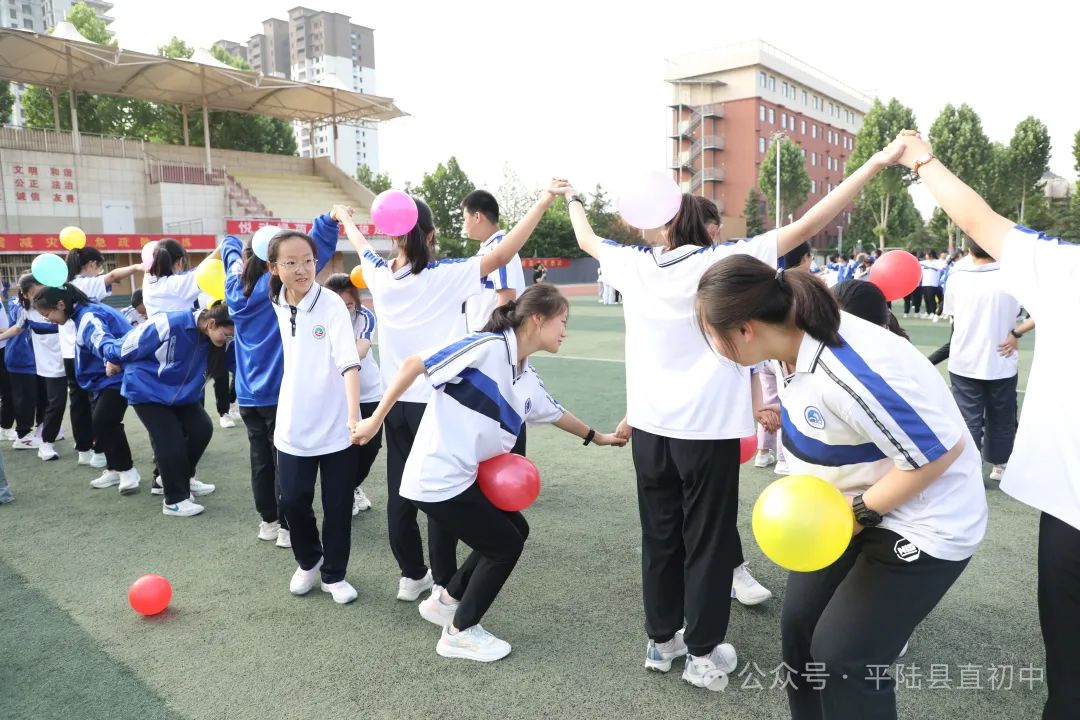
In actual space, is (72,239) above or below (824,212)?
above

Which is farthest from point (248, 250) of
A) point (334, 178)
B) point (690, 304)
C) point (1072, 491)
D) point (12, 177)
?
point (334, 178)

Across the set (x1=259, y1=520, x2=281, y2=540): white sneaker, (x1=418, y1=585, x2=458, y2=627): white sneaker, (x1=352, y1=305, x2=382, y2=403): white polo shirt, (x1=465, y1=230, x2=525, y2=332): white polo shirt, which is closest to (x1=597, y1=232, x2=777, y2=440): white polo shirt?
(x1=418, y1=585, x2=458, y2=627): white sneaker

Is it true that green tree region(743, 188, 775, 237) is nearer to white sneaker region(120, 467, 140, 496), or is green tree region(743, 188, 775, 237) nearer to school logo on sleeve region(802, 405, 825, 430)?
white sneaker region(120, 467, 140, 496)

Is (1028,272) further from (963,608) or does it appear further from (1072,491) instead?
(963,608)

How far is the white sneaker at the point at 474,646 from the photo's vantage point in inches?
116

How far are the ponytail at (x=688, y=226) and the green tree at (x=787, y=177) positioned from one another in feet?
170

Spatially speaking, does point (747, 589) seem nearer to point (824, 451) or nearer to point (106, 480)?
point (824, 451)

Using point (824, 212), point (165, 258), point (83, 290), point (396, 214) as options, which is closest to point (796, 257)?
point (824, 212)

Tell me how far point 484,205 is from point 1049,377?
2807 mm

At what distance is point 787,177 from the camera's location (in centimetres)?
5031

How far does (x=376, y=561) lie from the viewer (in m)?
4.03

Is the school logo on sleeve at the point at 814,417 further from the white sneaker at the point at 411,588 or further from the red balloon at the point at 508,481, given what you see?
the white sneaker at the point at 411,588

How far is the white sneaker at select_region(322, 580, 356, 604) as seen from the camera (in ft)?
11.5

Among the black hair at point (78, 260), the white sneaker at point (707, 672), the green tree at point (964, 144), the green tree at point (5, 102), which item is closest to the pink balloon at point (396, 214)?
the white sneaker at point (707, 672)
